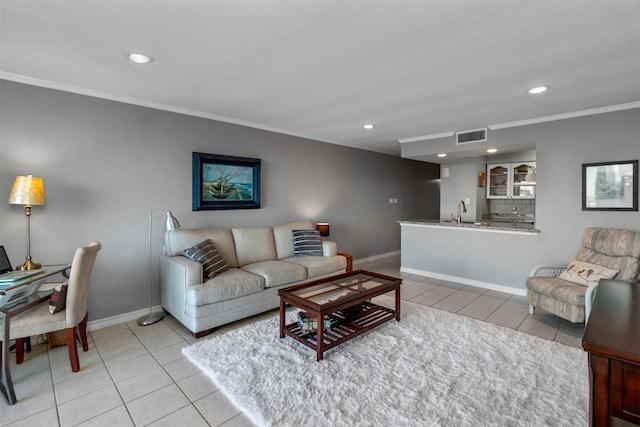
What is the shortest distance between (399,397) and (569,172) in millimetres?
3556

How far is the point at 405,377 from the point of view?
2191 mm

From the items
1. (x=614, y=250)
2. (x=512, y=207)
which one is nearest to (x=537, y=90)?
(x=614, y=250)

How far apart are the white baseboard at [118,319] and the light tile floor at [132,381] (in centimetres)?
10

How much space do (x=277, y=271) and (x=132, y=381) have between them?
5.47 feet

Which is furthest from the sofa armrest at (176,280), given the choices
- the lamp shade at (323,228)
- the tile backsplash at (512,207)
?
the tile backsplash at (512,207)

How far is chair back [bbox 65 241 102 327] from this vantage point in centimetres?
228

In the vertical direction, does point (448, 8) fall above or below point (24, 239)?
above

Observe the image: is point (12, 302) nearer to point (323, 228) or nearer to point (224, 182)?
point (224, 182)

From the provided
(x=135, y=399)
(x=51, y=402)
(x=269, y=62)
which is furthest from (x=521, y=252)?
(x=51, y=402)

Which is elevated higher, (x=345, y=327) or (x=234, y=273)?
(x=234, y=273)

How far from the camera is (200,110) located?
3686 mm

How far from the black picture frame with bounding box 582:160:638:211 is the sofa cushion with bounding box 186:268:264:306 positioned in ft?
13.1

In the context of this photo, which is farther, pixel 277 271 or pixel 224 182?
pixel 224 182

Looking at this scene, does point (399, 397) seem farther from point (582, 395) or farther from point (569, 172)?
point (569, 172)
